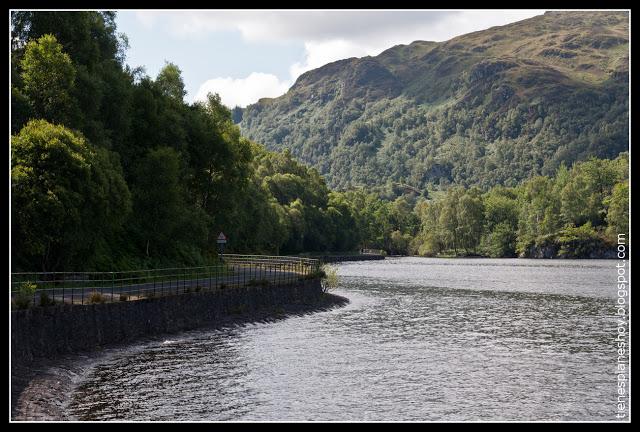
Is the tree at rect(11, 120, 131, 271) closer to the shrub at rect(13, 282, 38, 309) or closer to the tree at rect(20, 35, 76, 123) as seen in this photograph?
the tree at rect(20, 35, 76, 123)

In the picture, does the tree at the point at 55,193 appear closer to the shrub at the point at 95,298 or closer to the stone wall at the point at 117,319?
the shrub at the point at 95,298

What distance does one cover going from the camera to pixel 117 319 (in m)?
40.6

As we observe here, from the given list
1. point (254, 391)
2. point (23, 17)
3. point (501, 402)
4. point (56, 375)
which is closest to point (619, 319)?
point (501, 402)

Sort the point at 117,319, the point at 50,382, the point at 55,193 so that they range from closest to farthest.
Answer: the point at 50,382
the point at 117,319
the point at 55,193

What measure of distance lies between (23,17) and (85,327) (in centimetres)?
2586

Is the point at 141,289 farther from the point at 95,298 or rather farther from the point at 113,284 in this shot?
the point at 95,298

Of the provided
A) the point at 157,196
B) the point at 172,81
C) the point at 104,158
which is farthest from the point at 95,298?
the point at 172,81

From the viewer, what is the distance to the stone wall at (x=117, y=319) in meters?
33.7

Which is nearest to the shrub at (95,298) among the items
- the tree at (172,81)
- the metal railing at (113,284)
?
the metal railing at (113,284)

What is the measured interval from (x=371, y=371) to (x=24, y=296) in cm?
1548

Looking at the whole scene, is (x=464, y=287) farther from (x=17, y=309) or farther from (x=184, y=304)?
(x=17, y=309)

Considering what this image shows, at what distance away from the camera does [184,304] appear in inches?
1890

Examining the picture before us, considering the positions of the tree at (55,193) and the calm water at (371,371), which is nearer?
the calm water at (371,371)

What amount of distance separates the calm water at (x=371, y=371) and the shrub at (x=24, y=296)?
4008 mm
